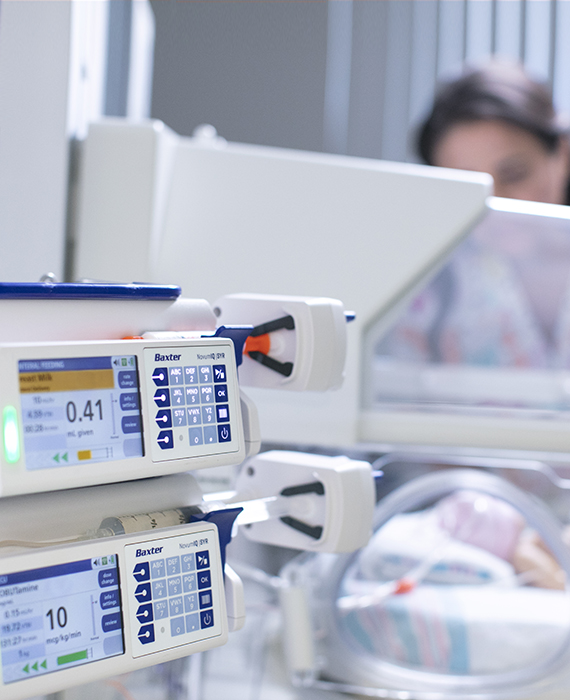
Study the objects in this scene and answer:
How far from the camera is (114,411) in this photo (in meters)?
0.41

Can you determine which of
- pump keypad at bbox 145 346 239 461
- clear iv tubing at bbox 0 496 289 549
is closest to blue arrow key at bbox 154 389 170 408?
pump keypad at bbox 145 346 239 461

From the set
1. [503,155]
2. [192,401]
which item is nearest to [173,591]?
[192,401]

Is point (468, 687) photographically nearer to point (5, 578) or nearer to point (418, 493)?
point (418, 493)

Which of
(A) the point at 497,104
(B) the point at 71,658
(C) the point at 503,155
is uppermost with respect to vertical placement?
(A) the point at 497,104

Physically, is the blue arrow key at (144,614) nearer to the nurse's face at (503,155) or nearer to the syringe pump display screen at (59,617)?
the syringe pump display screen at (59,617)

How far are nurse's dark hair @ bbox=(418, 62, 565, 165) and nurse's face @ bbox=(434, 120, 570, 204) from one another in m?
0.02

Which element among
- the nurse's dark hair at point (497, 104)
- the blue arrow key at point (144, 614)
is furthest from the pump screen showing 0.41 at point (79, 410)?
the nurse's dark hair at point (497, 104)

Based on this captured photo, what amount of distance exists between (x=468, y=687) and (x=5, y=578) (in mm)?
823

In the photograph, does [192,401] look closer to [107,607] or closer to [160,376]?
[160,376]

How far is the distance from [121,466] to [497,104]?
1.80 metres

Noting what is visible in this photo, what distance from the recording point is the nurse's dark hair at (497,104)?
1841 millimetres

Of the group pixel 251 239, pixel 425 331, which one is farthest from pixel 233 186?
pixel 425 331

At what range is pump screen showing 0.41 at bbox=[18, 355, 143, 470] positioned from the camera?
375 mm

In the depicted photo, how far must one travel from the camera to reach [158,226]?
2.76ft
